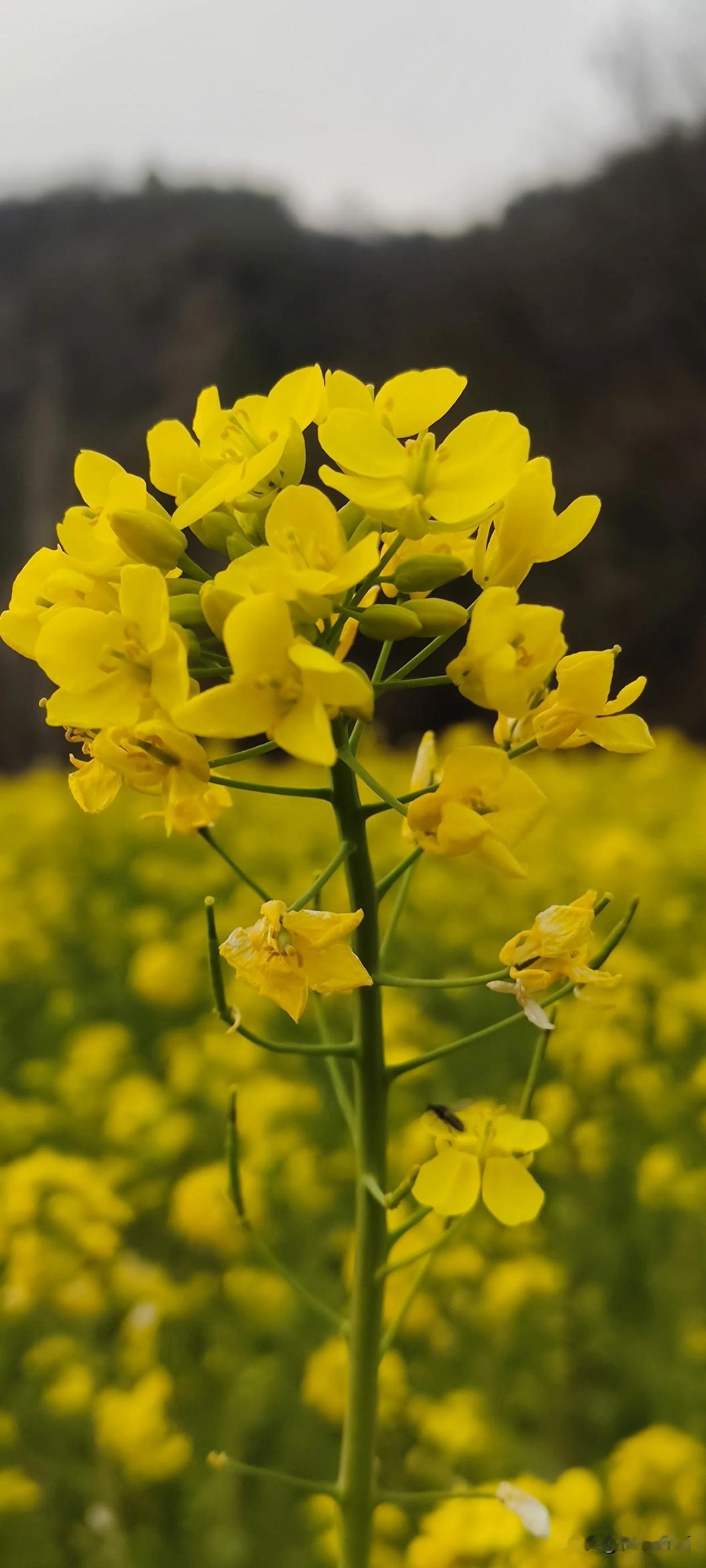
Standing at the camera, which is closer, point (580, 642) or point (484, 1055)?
point (484, 1055)

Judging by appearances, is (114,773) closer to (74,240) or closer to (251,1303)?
(251,1303)

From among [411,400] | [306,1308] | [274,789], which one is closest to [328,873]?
[274,789]

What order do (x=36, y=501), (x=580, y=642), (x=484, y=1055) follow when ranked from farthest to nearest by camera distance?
(x=36, y=501) → (x=580, y=642) → (x=484, y=1055)

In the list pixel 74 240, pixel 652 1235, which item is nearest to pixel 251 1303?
pixel 652 1235

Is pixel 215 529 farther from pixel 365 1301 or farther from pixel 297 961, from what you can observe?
pixel 365 1301

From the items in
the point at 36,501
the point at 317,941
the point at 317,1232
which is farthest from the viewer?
the point at 36,501

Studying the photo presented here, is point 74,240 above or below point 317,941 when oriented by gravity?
above

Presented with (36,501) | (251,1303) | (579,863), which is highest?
(36,501)

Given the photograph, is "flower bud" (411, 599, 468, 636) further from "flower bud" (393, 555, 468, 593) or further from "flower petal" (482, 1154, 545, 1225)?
"flower petal" (482, 1154, 545, 1225)
